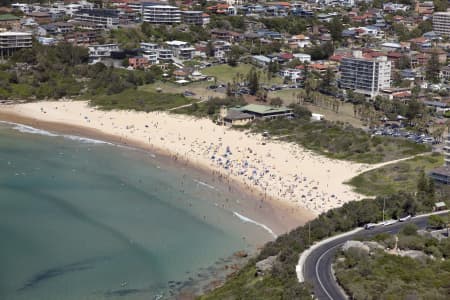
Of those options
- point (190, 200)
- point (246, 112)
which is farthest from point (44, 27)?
point (190, 200)

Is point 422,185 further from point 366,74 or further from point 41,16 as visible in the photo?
point 41,16

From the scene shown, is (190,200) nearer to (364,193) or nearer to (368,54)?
(364,193)

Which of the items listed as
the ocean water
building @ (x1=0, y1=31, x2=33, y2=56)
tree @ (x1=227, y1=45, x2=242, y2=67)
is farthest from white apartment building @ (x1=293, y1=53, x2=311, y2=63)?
the ocean water

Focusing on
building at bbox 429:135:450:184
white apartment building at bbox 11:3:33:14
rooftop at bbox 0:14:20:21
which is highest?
white apartment building at bbox 11:3:33:14

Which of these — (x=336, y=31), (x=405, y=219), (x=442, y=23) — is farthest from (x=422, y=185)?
(x=442, y=23)

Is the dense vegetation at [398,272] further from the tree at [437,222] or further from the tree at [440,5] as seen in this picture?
the tree at [440,5]

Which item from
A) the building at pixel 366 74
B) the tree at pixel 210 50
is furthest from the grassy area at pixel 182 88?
the building at pixel 366 74

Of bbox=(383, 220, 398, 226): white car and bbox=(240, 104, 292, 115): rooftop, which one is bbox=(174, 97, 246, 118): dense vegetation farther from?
bbox=(383, 220, 398, 226): white car
